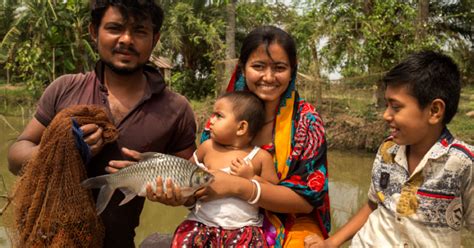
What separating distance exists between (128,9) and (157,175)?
867 mm

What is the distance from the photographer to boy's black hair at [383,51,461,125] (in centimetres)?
196

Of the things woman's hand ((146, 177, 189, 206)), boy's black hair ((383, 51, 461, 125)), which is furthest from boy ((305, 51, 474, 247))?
woman's hand ((146, 177, 189, 206))

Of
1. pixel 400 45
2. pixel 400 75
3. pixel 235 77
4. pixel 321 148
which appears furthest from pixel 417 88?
pixel 400 45

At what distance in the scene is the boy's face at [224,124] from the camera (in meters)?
2.38

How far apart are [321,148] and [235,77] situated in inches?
26.0

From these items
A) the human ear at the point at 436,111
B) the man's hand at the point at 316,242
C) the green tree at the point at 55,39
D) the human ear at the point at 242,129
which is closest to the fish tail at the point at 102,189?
the human ear at the point at 242,129

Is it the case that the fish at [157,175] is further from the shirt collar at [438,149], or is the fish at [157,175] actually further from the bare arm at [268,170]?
the shirt collar at [438,149]

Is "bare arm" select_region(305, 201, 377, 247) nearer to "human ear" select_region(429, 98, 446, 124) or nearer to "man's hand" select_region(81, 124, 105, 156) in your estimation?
"human ear" select_region(429, 98, 446, 124)

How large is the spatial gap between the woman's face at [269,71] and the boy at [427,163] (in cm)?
54

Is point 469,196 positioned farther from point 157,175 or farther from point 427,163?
point 157,175

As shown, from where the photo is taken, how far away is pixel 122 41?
7.55 feet

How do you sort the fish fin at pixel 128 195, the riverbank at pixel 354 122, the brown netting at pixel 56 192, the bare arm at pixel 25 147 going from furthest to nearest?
the riverbank at pixel 354 122, the bare arm at pixel 25 147, the fish fin at pixel 128 195, the brown netting at pixel 56 192

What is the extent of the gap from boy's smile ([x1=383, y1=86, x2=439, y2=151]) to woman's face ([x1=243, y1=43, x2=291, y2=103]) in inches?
22.0

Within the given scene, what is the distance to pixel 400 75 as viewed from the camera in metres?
2.01
